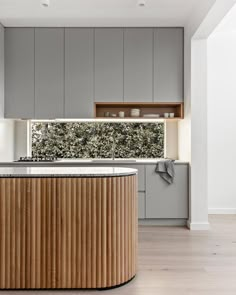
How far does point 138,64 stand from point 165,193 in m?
1.84

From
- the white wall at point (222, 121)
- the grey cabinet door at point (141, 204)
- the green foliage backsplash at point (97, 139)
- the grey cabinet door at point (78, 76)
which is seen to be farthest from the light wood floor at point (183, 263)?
the grey cabinet door at point (78, 76)

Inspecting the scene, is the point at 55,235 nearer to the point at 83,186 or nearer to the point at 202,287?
the point at 83,186

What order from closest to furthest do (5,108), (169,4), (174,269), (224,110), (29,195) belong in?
(29,195) → (174,269) → (169,4) → (5,108) → (224,110)

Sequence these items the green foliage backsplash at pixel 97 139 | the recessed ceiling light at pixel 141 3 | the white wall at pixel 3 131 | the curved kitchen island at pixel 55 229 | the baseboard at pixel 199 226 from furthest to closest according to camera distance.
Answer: the green foliage backsplash at pixel 97 139 → the white wall at pixel 3 131 → the baseboard at pixel 199 226 → the recessed ceiling light at pixel 141 3 → the curved kitchen island at pixel 55 229

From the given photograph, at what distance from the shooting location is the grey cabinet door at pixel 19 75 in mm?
4762

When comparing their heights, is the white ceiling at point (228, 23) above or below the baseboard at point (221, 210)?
above

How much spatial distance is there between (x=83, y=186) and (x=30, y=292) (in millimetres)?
881

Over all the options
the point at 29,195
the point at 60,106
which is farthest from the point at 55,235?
the point at 60,106

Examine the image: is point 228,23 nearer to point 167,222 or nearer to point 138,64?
point 138,64

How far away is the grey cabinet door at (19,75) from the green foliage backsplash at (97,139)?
0.54m

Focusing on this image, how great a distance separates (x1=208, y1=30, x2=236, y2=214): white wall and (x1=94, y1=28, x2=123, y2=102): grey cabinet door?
5.18 feet

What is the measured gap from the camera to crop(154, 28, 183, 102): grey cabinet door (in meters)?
4.79

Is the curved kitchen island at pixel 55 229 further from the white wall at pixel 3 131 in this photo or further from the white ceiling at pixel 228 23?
the white ceiling at pixel 228 23

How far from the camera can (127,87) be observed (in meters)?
4.78
